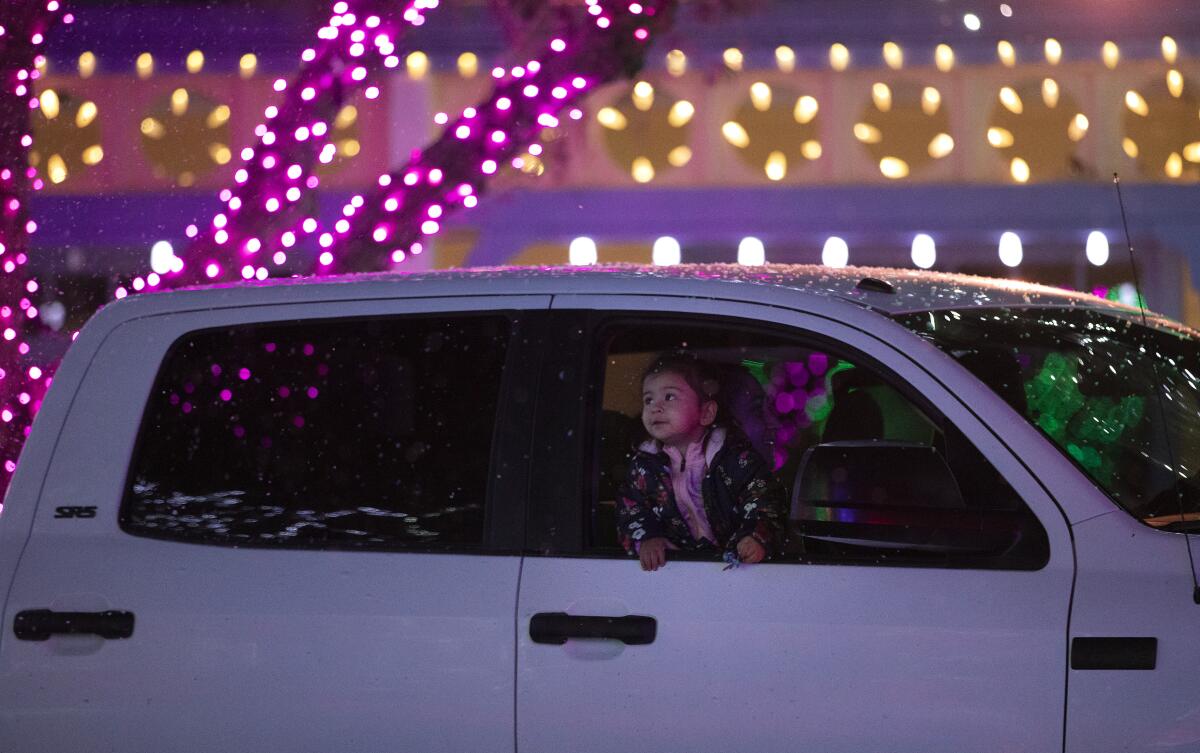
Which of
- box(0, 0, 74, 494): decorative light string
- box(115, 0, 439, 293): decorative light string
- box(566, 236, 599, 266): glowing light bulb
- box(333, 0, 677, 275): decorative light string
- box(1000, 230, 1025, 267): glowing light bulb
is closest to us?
box(0, 0, 74, 494): decorative light string

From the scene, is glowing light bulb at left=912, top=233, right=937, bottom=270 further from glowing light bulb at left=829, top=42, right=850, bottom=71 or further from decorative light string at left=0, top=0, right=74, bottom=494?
decorative light string at left=0, top=0, right=74, bottom=494

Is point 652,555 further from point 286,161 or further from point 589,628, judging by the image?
point 286,161

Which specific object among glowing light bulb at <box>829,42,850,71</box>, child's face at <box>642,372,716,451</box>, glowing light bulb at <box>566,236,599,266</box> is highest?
glowing light bulb at <box>829,42,850,71</box>

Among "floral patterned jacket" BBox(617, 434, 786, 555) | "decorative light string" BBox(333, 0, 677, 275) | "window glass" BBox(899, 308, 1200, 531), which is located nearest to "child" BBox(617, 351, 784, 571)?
"floral patterned jacket" BBox(617, 434, 786, 555)

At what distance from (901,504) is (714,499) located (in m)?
0.56

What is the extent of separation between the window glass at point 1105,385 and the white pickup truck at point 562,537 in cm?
1

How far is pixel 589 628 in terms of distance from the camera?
3078mm

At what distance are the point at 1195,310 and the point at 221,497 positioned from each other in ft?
40.6

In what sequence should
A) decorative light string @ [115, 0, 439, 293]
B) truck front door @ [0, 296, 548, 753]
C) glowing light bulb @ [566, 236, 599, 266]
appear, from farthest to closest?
glowing light bulb @ [566, 236, 599, 266], decorative light string @ [115, 0, 439, 293], truck front door @ [0, 296, 548, 753]

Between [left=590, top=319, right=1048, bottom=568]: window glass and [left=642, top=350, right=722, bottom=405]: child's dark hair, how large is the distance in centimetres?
7

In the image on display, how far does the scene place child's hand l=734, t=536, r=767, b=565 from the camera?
3051 mm

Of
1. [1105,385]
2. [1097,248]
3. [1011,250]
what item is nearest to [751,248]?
[1011,250]

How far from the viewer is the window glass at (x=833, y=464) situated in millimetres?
2920

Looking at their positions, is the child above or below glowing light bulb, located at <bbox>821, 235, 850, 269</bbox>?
below
